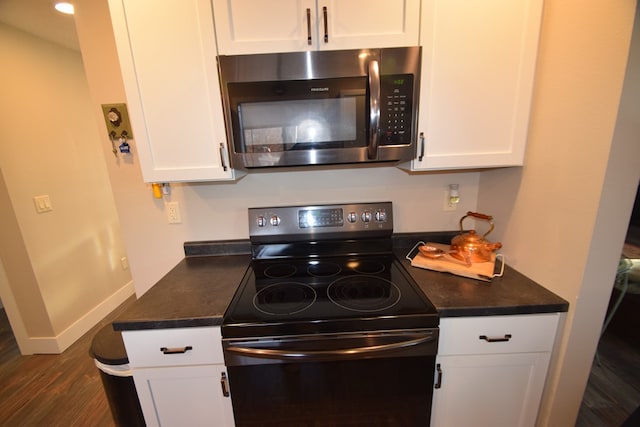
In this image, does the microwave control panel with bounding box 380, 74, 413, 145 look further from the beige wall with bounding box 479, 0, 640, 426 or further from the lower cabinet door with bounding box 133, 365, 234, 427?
the lower cabinet door with bounding box 133, 365, 234, 427

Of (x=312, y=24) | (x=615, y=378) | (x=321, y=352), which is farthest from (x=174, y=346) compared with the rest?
(x=615, y=378)

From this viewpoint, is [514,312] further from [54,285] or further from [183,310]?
[54,285]

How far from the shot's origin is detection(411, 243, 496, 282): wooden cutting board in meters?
1.16

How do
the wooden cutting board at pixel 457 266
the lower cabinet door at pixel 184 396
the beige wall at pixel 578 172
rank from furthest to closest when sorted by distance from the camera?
the wooden cutting board at pixel 457 266, the lower cabinet door at pixel 184 396, the beige wall at pixel 578 172

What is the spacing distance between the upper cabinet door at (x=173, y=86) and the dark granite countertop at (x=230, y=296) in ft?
1.62

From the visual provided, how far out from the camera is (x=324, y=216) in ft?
4.72

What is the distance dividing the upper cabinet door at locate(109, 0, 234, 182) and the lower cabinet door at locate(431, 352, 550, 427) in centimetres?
127

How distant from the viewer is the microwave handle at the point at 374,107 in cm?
100

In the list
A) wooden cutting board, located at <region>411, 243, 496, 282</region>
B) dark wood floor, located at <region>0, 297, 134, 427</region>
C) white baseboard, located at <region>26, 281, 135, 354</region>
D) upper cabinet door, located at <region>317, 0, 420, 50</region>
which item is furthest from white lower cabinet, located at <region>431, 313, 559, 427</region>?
white baseboard, located at <region>26, 281, 135, 354</region>

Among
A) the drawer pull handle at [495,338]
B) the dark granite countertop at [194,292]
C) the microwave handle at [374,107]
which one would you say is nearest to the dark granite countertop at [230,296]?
the dark granite countertop at [194,292]

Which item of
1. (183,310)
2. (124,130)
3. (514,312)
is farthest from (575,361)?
(124,130)

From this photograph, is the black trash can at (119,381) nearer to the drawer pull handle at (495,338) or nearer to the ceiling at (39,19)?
the drawer pull handle at (495,338)

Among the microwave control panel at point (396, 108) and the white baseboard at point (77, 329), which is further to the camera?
the white baseboard at point (77, 329)

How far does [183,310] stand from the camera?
3.31ft
